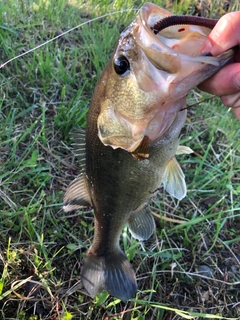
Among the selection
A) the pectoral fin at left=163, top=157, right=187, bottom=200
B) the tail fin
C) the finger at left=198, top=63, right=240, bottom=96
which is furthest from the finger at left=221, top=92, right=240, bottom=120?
the tail fin

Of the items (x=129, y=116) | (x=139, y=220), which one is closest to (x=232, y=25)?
(x=129, y=116)

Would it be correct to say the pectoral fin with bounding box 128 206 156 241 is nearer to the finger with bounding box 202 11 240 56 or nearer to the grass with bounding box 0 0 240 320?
the grass with bounding box 0 0 240 320

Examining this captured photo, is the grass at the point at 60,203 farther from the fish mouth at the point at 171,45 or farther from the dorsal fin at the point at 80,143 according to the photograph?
the fish mouth at the point at 171,45

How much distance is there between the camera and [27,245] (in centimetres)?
219

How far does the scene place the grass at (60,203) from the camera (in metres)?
2.11

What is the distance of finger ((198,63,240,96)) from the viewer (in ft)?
4.64

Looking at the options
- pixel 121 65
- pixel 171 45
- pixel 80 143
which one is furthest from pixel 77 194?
pixel 171 45

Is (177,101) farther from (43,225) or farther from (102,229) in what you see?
(43,225)

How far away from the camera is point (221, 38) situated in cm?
139

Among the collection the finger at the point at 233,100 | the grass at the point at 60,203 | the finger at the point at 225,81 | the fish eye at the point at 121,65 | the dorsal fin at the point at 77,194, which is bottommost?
the grass at the point at 60,203

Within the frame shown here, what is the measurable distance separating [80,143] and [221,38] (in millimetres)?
782

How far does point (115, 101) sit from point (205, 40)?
39 centimetres

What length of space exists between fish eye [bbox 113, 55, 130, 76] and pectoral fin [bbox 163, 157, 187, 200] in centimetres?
56

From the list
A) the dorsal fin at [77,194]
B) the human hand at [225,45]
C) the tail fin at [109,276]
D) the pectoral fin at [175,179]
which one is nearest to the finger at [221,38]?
the human hand at [225,45]
